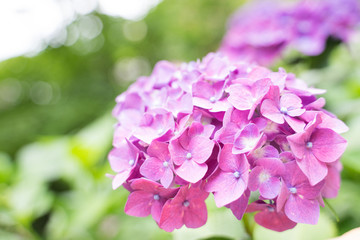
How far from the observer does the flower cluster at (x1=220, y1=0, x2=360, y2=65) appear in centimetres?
110

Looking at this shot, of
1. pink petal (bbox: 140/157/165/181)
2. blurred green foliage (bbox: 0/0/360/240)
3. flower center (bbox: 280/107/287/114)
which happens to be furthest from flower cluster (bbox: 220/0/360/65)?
pink petal (bbox: 140/157/165/181)

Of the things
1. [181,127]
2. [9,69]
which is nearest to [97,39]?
[9,69]

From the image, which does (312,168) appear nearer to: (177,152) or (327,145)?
(327,145)

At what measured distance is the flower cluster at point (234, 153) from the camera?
453 millimetres

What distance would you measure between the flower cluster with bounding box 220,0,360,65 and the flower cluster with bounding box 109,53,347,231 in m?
0.61

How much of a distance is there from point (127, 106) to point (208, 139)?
0.21m

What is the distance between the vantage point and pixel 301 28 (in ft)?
3.65

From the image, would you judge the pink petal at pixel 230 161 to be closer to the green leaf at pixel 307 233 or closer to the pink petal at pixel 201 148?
the pink petal at pixel 201 148

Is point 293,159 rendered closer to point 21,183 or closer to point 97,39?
point 21,183

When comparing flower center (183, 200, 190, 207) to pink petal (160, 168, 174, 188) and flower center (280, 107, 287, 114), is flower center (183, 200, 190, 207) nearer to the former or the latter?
pink petal (160, 168, 174, 188)

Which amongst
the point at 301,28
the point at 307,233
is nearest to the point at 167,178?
the point at 307,233

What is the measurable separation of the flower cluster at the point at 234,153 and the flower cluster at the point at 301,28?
61 centimetres

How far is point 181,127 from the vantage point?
49 cm

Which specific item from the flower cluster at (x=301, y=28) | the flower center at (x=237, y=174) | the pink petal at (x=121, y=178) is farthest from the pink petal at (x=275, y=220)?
the flower cluster at (x=301, y=28)
